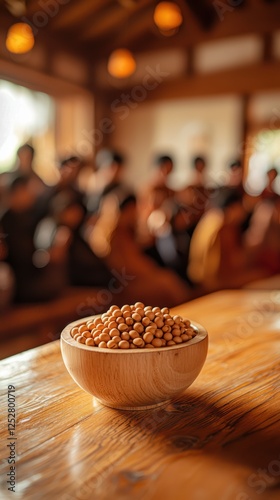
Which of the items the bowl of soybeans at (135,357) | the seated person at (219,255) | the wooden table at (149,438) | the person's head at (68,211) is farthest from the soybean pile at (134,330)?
the seated person at (219,255)

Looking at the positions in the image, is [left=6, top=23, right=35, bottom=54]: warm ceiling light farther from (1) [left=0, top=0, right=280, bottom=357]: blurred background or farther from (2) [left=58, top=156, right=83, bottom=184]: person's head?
(2) [left=58, top=156, right=83, bottom=184]: person's head

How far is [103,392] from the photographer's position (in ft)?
3.01

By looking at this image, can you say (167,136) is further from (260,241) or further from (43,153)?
(260,241)

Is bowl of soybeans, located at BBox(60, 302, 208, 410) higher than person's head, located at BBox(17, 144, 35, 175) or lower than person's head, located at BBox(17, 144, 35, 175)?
lower

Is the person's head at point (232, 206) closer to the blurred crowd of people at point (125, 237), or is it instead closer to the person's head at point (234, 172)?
the blurred crowd of people at point (125, 237)

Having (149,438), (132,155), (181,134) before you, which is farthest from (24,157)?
(132,155)

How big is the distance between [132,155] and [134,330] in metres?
6.88

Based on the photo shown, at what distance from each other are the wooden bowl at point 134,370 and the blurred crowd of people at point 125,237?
6.26ft

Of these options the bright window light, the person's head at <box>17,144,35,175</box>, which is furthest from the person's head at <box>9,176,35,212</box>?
the bright window light

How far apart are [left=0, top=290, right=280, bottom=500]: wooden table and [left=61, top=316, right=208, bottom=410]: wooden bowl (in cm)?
5

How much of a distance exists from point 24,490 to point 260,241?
3.85m

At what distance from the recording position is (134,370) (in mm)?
874

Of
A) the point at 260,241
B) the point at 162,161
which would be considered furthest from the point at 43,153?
the point at 260,241

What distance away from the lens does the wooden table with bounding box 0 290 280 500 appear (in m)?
0.72
